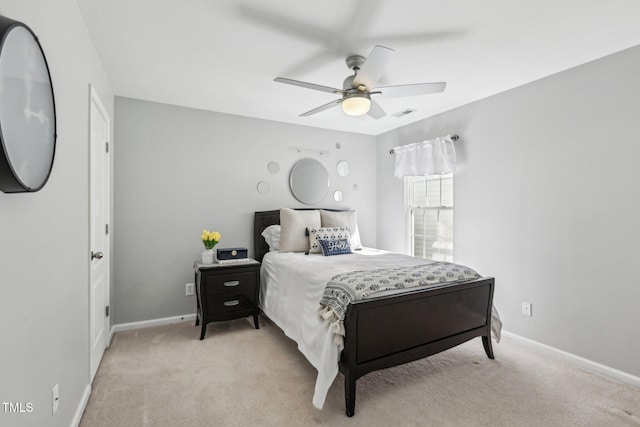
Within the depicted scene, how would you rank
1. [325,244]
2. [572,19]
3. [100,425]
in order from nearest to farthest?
1. [100,425]
2. [572,19]
3. [325,244]

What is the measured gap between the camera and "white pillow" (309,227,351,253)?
12.0ft

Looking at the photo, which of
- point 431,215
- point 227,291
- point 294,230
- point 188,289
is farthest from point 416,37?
point 188,289

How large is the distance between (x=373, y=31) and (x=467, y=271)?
6.66 feet

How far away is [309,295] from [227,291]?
115cm

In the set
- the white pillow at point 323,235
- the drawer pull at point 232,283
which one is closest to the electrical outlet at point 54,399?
Answer: the drawer pull at point 232,283

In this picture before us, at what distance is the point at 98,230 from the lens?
2.57 metres

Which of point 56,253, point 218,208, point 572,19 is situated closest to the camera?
point 56,253

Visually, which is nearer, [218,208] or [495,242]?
[495,242]

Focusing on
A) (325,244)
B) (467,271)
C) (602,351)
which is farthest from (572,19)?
(325,244)

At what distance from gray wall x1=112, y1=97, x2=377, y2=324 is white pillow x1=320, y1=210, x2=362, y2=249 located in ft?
1.78

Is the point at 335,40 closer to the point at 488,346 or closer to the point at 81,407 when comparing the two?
the point at 488,346

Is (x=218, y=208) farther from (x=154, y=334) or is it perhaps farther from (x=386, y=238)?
(x=386, y=238)

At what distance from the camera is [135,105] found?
341 centimetres

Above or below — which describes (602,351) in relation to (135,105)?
below
